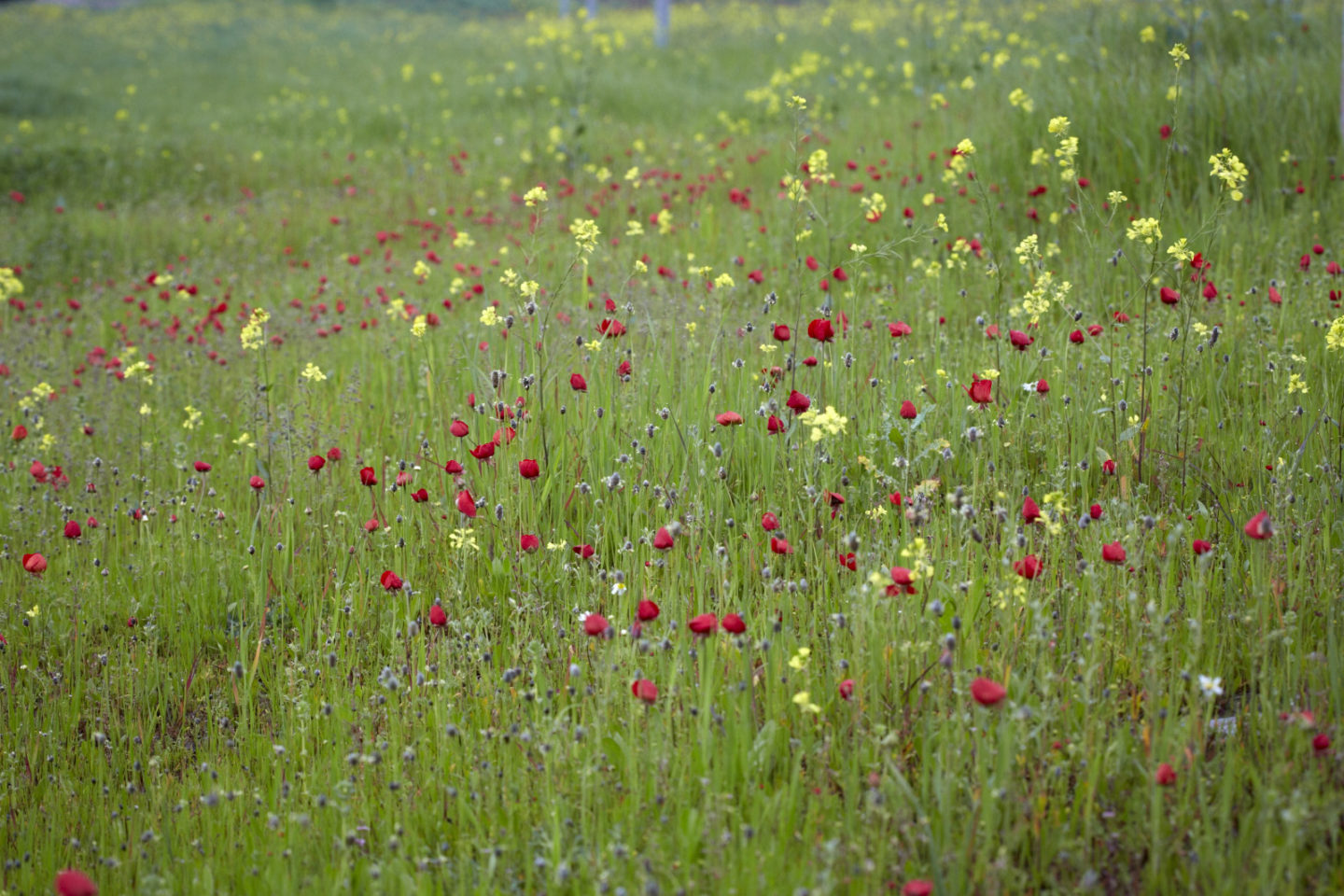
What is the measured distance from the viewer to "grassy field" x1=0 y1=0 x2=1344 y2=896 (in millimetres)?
1967

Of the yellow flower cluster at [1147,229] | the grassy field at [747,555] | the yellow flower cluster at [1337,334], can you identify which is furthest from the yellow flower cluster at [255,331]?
the yellow flower cluster at [1337,334]

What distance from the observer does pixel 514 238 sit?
7719mm

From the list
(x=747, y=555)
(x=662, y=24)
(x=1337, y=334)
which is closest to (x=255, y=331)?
(x=747, y=555)

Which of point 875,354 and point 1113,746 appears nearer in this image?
point 1113,746

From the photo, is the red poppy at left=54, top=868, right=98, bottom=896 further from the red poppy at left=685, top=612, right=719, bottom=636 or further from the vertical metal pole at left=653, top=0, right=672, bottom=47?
the vertical metal pole at left=653, top=0, right=672, bottom=47

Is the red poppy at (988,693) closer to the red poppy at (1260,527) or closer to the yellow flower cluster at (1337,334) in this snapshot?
the red poppy at (1260,527)

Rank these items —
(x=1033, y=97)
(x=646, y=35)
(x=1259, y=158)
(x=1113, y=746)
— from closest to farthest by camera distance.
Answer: (x=1113, y=746), (x=1259, y=158), (x=1033, y=97), (x=646, y=35)

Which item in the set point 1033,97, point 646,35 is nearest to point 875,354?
point 1033,97

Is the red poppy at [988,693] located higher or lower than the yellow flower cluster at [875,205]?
lower

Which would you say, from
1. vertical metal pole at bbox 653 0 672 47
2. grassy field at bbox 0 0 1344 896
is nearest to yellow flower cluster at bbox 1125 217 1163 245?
grassy field at bbox 0 0 1344 896

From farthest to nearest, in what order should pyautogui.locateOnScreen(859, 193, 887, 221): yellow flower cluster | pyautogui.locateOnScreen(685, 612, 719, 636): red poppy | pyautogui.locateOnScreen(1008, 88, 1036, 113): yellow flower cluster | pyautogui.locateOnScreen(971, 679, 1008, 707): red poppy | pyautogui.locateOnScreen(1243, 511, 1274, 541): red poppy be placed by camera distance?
pyautogui.locateOnScreen(1008, 88, 1036, 113): yellow flower cluster → pyautogui.locateOnScreen(859, 193, 887, 221): yellow flower cluster → pyautogui.locateOnScreen(685, 612, 719, 636): red poppy → pyautogui.locateOnScreen(1243, 511, 1274, 541): red poppy → pyautogui.locateOnScreen(971, 679, 1008, 707): red poppy

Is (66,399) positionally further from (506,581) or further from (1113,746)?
(1113,746)

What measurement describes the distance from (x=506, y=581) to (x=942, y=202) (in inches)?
167

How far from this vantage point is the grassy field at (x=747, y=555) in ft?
6.45
